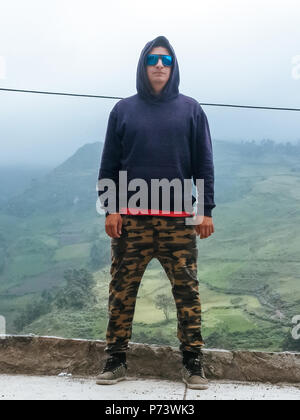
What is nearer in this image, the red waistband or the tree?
the red waistband

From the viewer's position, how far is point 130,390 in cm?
238

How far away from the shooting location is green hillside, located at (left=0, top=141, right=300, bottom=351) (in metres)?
47.5

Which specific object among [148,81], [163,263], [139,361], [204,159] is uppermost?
[148,81]

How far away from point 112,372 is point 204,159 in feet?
3.30

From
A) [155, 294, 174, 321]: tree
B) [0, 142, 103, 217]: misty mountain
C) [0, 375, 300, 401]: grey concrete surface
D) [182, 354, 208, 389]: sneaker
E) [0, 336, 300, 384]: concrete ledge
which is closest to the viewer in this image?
[0, 375, 300, 401]: grey concrete surface

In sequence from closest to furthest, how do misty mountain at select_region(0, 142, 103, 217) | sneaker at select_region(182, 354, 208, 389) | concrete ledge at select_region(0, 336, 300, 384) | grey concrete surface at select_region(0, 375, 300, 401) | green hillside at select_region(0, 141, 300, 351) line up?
1. grey concrete surface at select_region(0, 375, 300, 401)
2. sneaker at select_region(182, 354, 208, 389)
3. concrete ledge at select_region(0, 336, 300, 384)
4. green hillside at select_region(0, 141, 300, 351)
5. misty mountain at select_region(0, 142, 103, 217)

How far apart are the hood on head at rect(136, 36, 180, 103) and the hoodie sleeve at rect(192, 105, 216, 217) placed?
0.16 m

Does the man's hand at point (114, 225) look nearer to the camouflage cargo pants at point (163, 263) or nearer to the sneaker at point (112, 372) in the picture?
the camouflage cargo pants at point (163, 263)

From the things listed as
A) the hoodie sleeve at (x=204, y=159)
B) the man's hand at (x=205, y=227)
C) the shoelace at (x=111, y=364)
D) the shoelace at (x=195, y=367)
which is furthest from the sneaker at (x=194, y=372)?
the hoodie sleeve at (x=204, y=159)

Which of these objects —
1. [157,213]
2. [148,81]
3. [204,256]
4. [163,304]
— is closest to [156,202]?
[157,213]

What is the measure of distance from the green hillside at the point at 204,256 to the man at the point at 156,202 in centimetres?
3450

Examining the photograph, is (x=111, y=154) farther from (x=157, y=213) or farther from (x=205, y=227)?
(x=205, y=227)

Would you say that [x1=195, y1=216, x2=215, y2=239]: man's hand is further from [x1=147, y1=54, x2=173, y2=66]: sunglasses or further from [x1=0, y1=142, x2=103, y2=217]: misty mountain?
[x1=0, y1=142, x2=103, y2=217]: misty mountain

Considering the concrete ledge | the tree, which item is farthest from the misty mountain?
the concrete ledge
